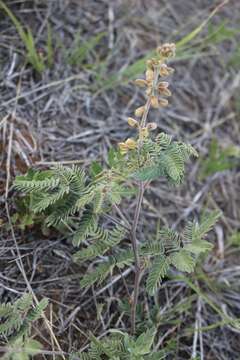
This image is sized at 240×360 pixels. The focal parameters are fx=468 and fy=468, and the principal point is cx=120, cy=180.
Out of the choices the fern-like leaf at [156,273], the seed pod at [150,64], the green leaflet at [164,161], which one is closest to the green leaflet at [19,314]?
the fern-like leaf at [156,273]

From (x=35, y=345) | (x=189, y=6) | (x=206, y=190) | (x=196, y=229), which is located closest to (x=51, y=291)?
(x=35, y=345)

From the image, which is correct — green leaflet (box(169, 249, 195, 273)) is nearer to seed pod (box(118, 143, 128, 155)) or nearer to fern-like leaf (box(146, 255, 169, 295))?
fern-like leaf (box(146, 255, 169, 295))

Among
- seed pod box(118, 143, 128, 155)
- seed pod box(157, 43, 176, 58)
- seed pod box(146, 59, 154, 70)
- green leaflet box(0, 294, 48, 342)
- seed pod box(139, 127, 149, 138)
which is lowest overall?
green leaflet box(0, 294, 48, 342)

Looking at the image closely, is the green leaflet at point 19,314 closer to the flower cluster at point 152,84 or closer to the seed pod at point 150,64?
the flower cluster at point 152,84

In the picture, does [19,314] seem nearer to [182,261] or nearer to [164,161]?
[182,261]

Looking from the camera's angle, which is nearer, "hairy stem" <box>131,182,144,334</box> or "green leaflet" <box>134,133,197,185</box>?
"green leaflet" <box>134,133,197,185</box>

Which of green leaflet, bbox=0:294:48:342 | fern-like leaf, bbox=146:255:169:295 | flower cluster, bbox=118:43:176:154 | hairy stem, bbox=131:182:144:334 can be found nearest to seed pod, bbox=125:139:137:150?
flower cluster, bbox=118:43:176:154

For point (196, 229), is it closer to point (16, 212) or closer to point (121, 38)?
point (16, 212)

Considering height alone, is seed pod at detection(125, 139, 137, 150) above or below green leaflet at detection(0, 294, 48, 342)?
above

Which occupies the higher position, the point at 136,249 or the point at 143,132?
the point at 143,132

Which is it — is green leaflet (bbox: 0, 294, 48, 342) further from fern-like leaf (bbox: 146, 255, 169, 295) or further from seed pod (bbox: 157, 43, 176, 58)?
seed pod (bbox: 157, 43, 176, 58)

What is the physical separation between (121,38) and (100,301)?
1.51 metres

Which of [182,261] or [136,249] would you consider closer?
[182,261]

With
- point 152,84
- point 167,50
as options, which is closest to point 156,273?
point 152,84
